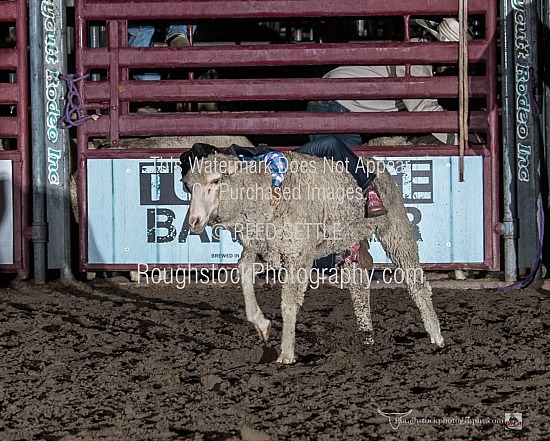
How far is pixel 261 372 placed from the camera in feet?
15.3

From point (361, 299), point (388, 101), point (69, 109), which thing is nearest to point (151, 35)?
point (69, 109)

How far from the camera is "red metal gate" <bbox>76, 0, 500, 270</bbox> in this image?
7945 mm

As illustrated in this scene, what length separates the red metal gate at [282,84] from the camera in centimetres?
795

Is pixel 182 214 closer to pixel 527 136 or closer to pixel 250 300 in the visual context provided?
pixel 527 136

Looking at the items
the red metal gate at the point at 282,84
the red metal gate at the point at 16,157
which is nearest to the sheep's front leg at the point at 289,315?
the red metal gate at the point at 282,84

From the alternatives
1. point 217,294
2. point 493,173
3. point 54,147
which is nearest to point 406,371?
point 217,294

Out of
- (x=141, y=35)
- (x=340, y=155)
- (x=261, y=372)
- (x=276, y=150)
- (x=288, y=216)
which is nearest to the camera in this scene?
(x=261, y=372)

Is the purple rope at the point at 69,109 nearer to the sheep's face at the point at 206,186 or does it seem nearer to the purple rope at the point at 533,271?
the sheep's face at the point at 206,186

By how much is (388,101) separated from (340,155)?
11.2 ft

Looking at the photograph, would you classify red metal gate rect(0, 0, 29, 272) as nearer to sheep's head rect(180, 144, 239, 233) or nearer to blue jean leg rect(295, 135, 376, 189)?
blue jean leg rect(295, 135, 376, 189)

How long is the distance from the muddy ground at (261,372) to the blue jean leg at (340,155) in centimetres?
92

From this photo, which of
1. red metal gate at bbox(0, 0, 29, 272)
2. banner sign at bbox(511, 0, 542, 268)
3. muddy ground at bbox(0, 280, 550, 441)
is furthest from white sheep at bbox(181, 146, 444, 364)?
red metal gate at bbox(0, 0, 29, 272)

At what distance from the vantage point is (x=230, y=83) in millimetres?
8078

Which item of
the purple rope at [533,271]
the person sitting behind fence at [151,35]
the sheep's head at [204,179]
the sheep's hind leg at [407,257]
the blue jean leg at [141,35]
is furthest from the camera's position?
the blue jean leg at [141,35]
